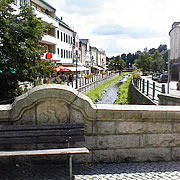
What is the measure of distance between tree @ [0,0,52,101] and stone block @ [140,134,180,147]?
31.4 feet

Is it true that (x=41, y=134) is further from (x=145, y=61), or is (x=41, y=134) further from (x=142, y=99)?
(x=145, y=61)

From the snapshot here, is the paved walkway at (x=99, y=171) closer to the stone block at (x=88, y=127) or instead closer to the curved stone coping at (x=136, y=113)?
the stone block at (x=88, y=127)

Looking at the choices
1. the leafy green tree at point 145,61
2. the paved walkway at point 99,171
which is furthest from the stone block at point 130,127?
the leafy green tree at point 145,61

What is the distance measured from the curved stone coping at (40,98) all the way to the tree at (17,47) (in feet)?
28.6

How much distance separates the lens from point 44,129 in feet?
14.2

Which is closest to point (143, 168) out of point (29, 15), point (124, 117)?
point (124, 117)

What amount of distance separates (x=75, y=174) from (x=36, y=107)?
133 cm

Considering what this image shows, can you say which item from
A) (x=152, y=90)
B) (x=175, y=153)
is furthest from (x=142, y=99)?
(x=175, y=153)

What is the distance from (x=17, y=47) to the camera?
12.9 m

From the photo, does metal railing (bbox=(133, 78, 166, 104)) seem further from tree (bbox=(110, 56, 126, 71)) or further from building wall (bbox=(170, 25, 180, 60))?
tree (bbox=(110, 56, 126, 71))

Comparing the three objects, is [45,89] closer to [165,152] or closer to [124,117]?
[124,117]

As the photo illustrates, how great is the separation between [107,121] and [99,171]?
0.88 metres

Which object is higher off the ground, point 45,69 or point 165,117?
point 45,69

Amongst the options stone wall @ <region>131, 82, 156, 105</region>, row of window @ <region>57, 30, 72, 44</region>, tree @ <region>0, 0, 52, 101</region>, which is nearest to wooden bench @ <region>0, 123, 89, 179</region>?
tree @ <region>0, 0, 52, 101</region>
